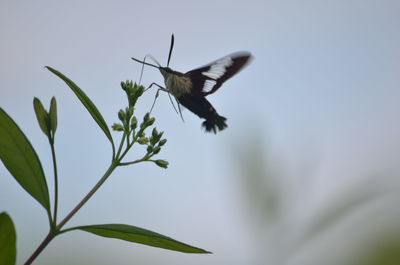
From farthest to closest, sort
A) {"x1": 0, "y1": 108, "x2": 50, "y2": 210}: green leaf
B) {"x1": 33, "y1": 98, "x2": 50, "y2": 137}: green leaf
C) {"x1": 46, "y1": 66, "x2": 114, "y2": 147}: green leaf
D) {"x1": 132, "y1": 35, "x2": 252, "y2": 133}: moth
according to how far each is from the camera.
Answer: {"x1": 132, "y1": 35, "x2": 252, "y2": 133}: moth, {"x1": 46, "y1": 66, "x2": 114, "y2": 147}: green leaf, {"x1": 33, "y1": 98, "x2": 50, "y2": 137}: green leaf, {"x1": 0, "y1": 108, "x2": 50, "y2": 210}: green leaf

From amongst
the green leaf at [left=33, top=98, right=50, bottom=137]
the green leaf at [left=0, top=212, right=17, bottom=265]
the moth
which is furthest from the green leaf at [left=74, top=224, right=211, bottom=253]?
the moth

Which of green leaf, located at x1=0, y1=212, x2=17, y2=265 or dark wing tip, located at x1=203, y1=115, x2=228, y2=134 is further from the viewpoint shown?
dark wing tip, located at x1=203, y1=115, x2=228, y2=134

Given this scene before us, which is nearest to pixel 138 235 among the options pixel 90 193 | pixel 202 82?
pixel 90 193

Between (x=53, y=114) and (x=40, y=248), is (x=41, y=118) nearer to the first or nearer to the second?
(x=53, y=114)

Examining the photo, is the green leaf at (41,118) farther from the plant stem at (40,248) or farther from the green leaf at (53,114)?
the plant stem at (40,248)

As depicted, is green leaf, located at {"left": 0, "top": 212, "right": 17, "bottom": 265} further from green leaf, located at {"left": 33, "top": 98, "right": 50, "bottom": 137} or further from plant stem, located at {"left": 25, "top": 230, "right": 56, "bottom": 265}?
green leaf, located at {"left": 33, "top": 98, "right": 50, "bottom": 137}
